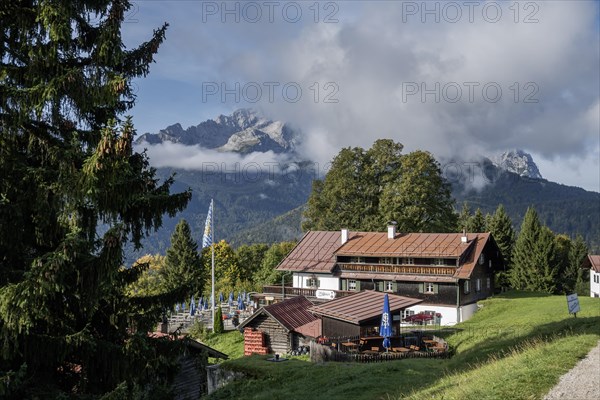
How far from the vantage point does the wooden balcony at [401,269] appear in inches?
1779

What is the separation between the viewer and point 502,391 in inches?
490

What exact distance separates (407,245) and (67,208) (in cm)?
3946

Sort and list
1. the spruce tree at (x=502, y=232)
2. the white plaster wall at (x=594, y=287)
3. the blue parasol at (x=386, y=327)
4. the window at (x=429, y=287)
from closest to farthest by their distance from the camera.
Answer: the blue parasol at (x=386, y=327), the window at (x=429, y=287), the white plaster wall at (x=594, y=287), the spruce tree at (x=502, y=232)

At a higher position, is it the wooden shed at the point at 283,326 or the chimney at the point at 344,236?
the chimney at the point at 344,236

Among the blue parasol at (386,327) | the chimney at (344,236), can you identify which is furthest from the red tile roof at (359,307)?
the chimney at (344,236)

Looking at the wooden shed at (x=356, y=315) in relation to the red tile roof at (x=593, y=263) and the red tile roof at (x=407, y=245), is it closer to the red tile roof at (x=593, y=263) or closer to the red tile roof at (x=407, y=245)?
the red tile roof at (x=407, y=245)

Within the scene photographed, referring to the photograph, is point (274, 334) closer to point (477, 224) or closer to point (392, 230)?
point (392, 230)

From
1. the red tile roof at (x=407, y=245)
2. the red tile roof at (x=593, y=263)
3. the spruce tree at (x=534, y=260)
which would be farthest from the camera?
the spruce tree at (x=534, y=260)

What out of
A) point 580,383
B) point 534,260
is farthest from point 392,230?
point 580,383

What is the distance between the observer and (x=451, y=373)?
63.5 feet

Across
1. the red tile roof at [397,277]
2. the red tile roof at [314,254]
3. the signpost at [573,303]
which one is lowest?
the signpost at [573,303]

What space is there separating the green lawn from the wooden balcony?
13.2 metres

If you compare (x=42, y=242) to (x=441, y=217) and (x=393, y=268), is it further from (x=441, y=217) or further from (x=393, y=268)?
(x=441, y=217)

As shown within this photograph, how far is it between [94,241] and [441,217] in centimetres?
4817
